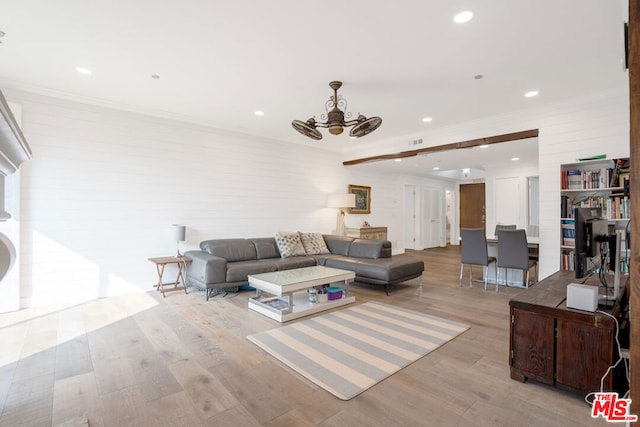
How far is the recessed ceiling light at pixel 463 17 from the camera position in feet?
7.97

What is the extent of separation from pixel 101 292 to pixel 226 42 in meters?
3.68

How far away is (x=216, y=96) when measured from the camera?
13.8 ft

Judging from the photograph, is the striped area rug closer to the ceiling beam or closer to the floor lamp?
the ceiling beam

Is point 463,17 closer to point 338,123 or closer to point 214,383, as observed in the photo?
point 338,123

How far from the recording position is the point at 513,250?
182 inches

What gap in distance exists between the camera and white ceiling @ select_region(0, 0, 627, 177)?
2.42 m

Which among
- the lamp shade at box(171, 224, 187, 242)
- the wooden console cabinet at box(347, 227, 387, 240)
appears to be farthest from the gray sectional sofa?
the wooden console cabinet at box(347, 227, 387, 240)

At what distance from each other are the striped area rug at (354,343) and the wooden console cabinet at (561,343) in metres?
0.75

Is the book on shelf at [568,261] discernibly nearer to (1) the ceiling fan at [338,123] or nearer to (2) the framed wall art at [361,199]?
(1) the ceiling fan at [338,123]

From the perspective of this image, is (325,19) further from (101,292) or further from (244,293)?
(101,292)

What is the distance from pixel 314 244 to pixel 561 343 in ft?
13.8

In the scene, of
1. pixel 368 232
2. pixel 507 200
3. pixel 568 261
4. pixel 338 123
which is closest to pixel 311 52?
pixel 338 123

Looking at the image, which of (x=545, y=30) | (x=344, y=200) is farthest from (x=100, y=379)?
(x=344, y=200)

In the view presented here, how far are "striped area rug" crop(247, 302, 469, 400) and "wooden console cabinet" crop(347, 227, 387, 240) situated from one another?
11.8 feet
